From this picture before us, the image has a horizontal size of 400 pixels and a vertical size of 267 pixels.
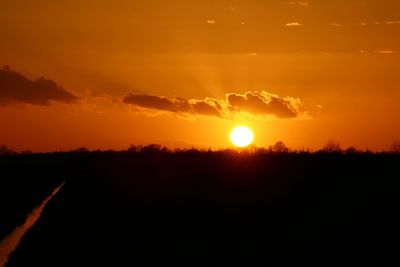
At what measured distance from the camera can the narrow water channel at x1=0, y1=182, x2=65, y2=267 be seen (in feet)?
62.0

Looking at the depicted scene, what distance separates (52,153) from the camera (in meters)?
95.2

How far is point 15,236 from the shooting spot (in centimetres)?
2267

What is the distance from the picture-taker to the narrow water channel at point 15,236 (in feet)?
62.0

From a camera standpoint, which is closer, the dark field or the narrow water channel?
the dark field

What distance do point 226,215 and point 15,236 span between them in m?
6.10

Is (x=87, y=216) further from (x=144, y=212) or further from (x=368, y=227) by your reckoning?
(x=368, y=227)

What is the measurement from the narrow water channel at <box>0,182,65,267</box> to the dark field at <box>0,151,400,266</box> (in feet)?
0.94

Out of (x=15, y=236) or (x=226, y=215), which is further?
(x=226, y=215)

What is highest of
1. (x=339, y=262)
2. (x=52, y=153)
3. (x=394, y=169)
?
(x=52, y=153)

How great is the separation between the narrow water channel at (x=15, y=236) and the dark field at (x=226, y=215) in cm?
29

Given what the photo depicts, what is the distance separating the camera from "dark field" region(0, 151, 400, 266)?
17.1 m

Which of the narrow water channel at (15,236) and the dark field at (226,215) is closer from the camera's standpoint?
the dark field at (226,215)

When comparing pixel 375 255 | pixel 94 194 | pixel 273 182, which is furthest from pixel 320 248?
pixel 94 194

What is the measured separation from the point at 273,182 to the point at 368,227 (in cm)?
1303
